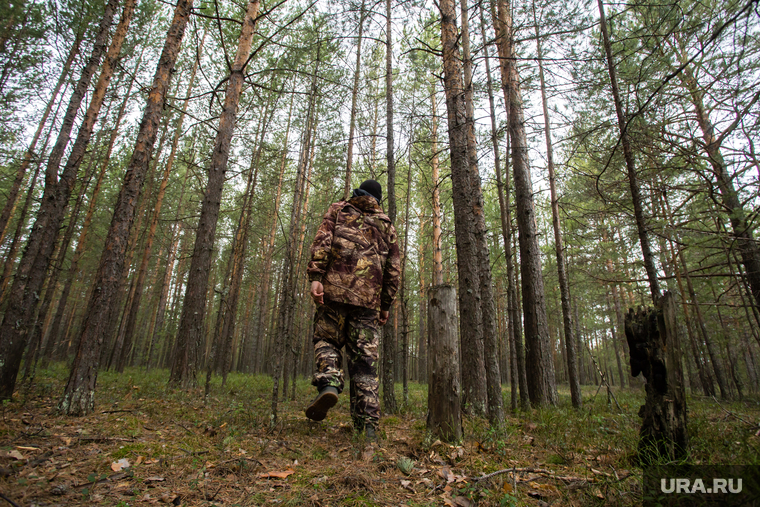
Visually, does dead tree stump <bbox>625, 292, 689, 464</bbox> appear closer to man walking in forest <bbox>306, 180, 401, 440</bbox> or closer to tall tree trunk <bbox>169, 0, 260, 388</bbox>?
man walking in forest <bbox>306, 180, 401, 440</bbox>

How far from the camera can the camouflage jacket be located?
3.50 metres

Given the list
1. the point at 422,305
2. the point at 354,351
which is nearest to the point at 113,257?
the point at 354,351

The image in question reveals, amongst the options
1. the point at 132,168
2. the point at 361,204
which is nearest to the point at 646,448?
the point at 361,204

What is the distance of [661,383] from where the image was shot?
236cm

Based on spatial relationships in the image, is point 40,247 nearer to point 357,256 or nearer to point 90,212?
point 357,256

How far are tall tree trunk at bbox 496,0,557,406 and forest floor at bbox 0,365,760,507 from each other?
211cm

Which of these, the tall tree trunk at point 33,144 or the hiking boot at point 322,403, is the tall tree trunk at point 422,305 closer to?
the hiking boot at point 322,403

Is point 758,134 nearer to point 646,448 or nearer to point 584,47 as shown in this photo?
point 584,47

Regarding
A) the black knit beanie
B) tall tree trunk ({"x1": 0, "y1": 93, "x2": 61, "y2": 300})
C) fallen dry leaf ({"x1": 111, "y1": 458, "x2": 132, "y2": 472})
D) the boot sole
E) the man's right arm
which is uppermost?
tall tree trunk ({"x1": 0, "y1": 93, "x2": 61, "y2": 300})

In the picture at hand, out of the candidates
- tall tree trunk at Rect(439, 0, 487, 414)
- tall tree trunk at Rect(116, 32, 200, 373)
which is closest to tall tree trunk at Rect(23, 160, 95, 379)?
tall tree trunk at Rect(116, 32, 200, 373)

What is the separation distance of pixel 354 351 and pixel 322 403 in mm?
707

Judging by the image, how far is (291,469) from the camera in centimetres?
260

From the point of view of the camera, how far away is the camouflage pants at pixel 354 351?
3.31m

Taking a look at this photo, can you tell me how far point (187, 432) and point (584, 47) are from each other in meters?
8.56
